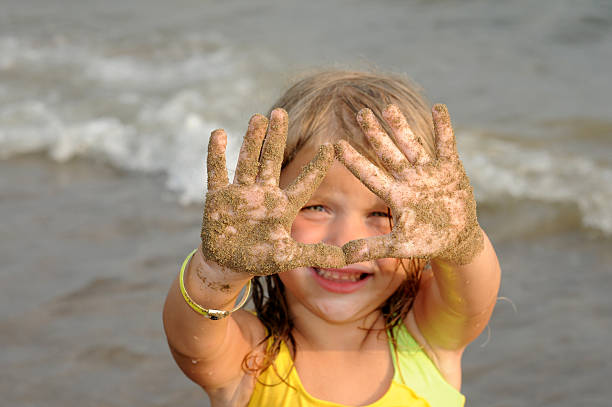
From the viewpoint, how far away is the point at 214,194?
1607 millimetres

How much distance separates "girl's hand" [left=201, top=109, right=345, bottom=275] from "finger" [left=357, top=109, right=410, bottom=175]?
0.35 ft

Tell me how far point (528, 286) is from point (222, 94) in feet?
14.3

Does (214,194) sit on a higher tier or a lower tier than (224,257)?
higher

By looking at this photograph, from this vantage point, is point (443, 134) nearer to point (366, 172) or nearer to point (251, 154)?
point (366, 172)

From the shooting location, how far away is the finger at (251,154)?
1614 mm

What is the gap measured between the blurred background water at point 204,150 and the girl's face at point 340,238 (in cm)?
112

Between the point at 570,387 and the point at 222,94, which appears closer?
the point at 570,387

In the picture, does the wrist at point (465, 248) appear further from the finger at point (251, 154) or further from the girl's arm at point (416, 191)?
the finger at point (251, 154)

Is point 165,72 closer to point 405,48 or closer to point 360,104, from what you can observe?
point 405,48

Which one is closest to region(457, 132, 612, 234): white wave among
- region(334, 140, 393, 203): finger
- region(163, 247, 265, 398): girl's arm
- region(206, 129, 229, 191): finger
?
region(163, 247, 265, 398): girl's arm

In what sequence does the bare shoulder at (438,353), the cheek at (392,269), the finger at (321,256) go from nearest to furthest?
the finger at (321,256), the cheek at (392,269), the bare shoulder at (438,353)

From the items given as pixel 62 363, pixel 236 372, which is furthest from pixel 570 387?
pixel 62 363

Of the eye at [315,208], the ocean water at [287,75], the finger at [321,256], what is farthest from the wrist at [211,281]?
the ocean water at [287,75]

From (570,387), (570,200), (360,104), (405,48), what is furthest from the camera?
(405,48)
